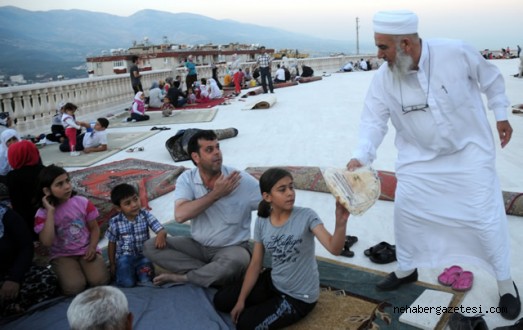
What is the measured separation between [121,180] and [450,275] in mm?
3801

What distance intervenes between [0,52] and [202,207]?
597 ft

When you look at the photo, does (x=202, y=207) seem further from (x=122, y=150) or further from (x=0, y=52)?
(x=0, y=52)

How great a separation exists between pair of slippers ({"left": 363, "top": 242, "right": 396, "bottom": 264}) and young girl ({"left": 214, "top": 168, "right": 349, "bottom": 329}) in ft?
2.84

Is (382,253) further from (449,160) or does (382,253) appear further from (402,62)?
(402,62)

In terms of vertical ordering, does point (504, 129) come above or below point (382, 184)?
above

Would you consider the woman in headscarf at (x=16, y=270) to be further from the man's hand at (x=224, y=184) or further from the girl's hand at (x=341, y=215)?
the girl's hand at (x=341, y=215)

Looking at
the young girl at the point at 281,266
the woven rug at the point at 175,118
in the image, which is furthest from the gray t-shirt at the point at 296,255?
the woven rug at the point at 175,118

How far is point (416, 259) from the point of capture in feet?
9.08

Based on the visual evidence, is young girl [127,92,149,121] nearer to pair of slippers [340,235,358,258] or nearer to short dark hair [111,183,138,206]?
short dark hair [111,183,138,206]

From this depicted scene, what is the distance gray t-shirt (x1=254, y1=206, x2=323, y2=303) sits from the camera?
2553mm

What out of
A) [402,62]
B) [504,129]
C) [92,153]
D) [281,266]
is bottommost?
[92,153]

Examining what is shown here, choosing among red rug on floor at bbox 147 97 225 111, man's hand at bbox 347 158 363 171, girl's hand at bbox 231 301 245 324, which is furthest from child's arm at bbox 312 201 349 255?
red rug on floor at bbox 147 97 225 111

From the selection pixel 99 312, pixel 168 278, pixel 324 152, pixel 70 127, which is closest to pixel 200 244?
pixel 168 278

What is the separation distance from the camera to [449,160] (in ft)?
8.66
